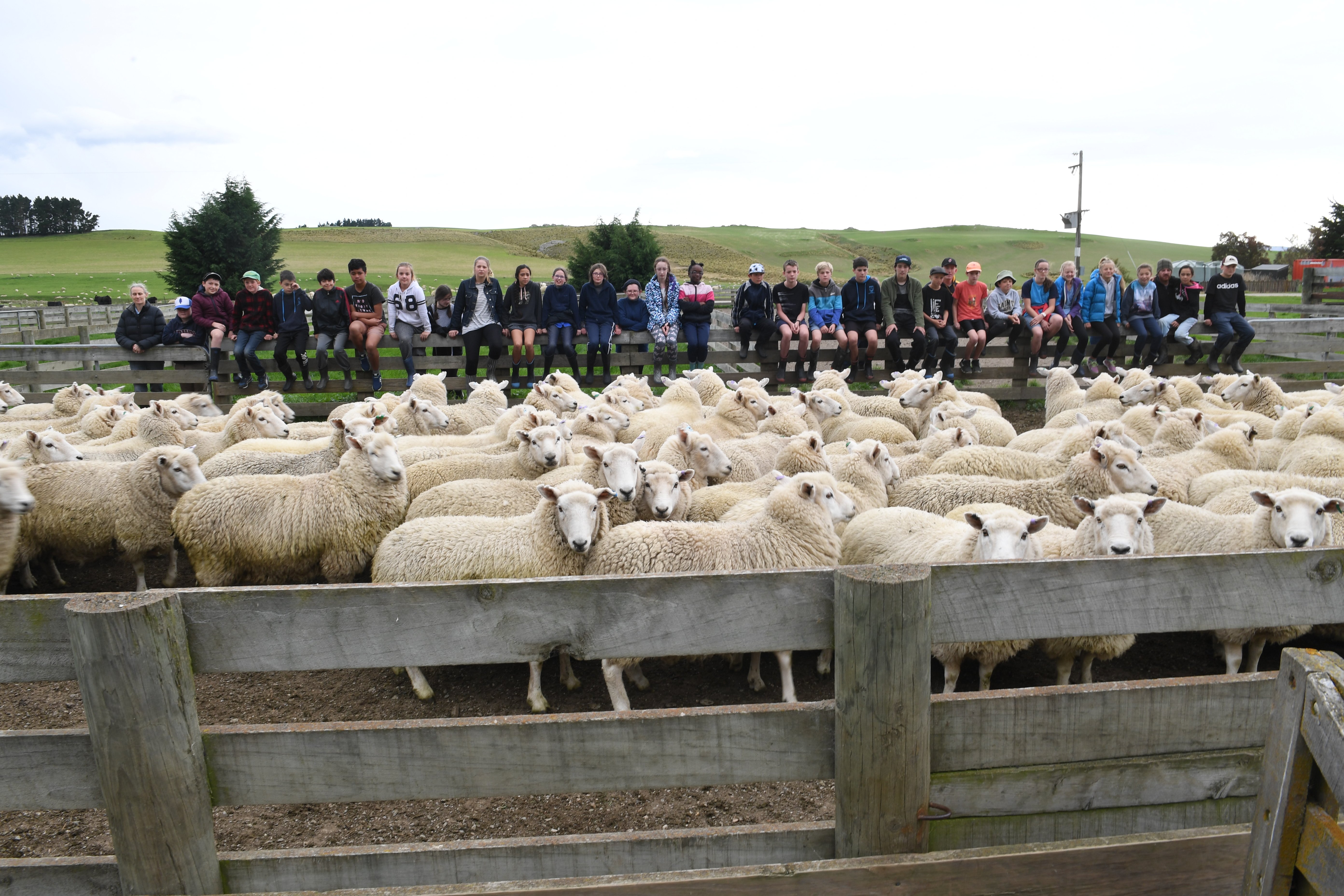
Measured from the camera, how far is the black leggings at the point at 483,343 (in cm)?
1354

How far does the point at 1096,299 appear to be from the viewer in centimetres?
1434

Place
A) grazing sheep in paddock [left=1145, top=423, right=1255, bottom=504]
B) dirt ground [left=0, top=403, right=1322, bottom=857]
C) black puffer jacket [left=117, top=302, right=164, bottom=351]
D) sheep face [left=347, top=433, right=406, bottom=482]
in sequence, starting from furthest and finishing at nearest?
1. black puffer jacket [left=117, top=302, right=164, bottom=351]
2. grazing sheep in paddock [left=1145, top=423, right=1255, bottom=504]
3. sheep face [left=347, top=433, right=406, bottom=482]
4. dirt ground [left=0, top=403, right=1322, bottom=857]

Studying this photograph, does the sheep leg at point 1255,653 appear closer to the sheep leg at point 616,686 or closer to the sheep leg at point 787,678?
the sheep leg at point 787,678

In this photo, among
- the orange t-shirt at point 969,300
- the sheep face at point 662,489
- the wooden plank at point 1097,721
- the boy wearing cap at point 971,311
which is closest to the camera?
the wooden plank at point 1097,721

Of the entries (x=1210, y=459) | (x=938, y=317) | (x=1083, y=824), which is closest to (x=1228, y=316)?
(x=938, y=317)

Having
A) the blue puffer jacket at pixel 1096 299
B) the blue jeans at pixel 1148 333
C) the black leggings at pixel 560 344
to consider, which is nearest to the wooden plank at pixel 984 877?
the black leggings at pixel 560 344

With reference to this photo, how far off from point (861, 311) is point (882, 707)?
12527mm

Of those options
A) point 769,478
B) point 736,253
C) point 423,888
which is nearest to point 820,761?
point 423,888

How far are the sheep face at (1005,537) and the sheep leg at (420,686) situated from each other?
3386mm

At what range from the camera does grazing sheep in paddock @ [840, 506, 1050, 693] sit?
186 inches

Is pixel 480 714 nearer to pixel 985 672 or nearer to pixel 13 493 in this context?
pixel 985 672

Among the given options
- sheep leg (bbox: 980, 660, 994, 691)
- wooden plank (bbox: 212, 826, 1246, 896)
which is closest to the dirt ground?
sheep leg (bbox: 980, 660, 994, 691)

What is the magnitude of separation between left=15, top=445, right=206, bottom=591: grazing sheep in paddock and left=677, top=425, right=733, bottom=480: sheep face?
4159mm

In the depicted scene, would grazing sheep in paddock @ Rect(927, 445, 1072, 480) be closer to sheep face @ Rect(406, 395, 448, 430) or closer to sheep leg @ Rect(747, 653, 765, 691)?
sheep leg @ Rect(747, 653, 765, 691)
